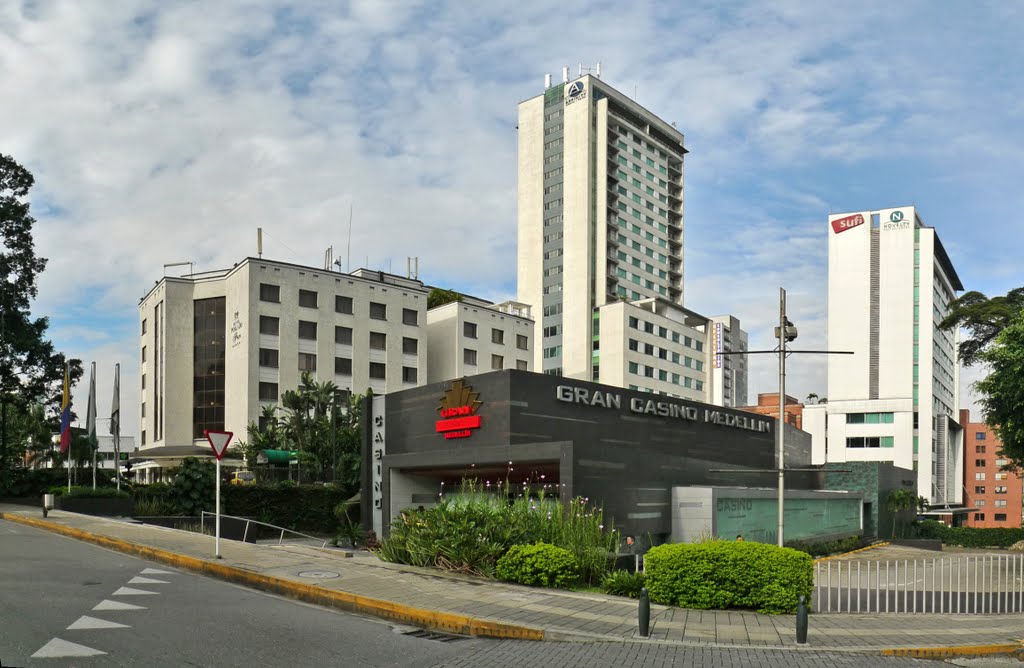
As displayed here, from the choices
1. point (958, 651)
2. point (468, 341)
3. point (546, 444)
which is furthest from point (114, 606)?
point (468, 341)

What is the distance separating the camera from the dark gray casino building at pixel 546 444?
2777cm

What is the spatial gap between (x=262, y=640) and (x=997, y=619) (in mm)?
13631

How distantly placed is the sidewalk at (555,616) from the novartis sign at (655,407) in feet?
44.1

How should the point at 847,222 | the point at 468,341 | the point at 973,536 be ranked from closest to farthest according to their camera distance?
1. the point at 973,536
2. the point at 468,341
3. the point at 847,222

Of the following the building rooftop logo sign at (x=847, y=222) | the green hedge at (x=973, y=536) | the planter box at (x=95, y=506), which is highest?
the building rooftop logo sign at (x=847, y=222)

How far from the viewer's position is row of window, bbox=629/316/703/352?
4158 inches

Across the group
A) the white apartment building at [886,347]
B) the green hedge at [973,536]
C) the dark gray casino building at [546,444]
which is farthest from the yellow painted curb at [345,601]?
the white apartment building at [886,347]

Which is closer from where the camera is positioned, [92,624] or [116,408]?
[92,624]

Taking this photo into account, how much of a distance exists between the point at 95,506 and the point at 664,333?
81599mm

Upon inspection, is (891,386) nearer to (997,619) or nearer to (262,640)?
(997,619)

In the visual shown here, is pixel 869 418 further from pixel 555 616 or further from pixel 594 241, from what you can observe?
pixel 555 616

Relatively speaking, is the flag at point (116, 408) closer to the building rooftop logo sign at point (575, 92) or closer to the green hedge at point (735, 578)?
the green hedge at point (735, 578)

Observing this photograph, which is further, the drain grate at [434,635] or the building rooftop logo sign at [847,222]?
the building rooftop logo sign at [847,222]

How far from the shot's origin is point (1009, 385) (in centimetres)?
3491
